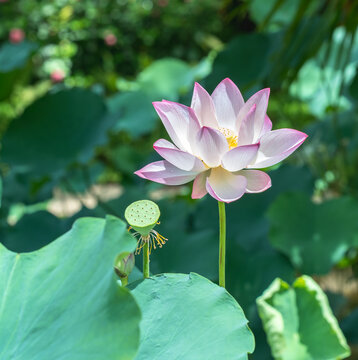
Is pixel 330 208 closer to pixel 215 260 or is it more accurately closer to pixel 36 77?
pixel 215 260

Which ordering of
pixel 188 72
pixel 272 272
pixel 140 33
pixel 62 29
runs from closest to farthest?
1. pixel 272 272
2. pixel 188 72
3. pixel 62 29
4. pixel 140 33

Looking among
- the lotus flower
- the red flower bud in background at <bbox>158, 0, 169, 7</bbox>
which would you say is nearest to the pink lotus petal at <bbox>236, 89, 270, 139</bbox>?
the lotus flower

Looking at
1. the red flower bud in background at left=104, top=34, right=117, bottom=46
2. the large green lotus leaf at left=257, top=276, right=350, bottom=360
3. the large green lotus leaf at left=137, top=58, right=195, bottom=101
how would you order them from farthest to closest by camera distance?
the red flower bud in background at left=104, top=34, right=117, bottom=46 → the large green lotus leaf at left=137, top=58, right=195, bottom=101 → the large green lotus leaf at left=257, top=276, right=350, bottom=360

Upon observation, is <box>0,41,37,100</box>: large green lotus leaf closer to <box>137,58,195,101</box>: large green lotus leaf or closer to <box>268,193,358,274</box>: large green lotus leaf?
<box>137,58,195,101</box>: large green lotus leaf

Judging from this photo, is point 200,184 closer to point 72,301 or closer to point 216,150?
point 216,150

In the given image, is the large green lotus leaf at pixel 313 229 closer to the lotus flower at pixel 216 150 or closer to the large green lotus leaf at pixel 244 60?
the large green lotus leaf at pixel 244 60

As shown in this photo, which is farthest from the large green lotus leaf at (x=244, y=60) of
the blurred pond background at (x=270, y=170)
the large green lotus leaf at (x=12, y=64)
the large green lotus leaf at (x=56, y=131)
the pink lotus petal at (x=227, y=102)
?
the pink lotus petal at (x=227, y=102)

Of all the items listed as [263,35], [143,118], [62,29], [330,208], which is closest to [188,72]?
[143,118]

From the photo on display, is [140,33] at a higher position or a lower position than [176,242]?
lower

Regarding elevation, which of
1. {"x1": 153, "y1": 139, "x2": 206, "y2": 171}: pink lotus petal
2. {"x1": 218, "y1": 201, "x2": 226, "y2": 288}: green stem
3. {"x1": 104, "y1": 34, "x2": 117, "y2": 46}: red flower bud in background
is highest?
{"x1": 153, "y1": 139, "x2": 206, "y2": 171}: pink lotus petal
